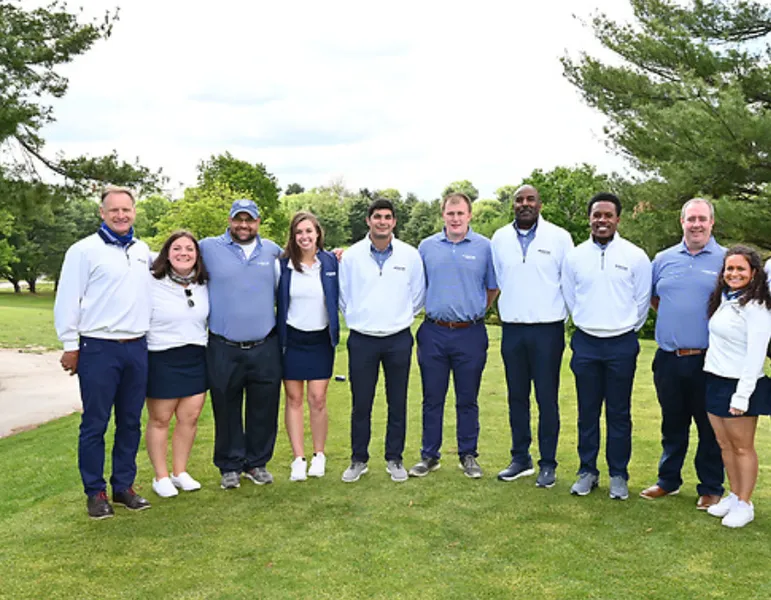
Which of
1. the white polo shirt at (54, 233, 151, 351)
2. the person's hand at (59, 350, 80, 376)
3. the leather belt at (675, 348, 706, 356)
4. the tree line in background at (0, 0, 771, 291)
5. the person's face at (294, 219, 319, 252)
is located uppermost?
the tree line in background at (0, 0, 771, 291)

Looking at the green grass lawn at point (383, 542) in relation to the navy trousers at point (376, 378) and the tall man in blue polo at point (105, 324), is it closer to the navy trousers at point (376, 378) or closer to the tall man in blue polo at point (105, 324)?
the navy trousers at point (376, 378)

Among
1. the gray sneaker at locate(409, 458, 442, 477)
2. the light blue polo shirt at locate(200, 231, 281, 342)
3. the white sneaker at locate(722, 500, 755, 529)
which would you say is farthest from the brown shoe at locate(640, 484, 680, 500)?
the light blue polo shirt at locate(200, 231, 281, 342)

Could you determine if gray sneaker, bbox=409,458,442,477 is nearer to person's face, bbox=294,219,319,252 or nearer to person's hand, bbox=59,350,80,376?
person's face, bbox=294,219,319,252

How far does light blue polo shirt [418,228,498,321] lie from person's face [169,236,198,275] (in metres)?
1.83

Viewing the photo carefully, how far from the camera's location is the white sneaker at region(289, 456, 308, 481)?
6.18 metres

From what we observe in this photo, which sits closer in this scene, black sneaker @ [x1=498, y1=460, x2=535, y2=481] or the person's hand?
the person's hand

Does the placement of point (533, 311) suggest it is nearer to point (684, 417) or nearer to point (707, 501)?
point (684, 417)

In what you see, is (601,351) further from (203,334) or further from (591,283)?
(203,334)

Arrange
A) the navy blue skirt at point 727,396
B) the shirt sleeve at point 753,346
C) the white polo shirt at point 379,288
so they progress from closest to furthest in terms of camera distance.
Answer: the shirt sleeve at point 753,346
the navy blue skirt at point 727,396
the white polo shirt at point 379,288

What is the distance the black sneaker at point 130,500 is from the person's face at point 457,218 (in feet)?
10.0

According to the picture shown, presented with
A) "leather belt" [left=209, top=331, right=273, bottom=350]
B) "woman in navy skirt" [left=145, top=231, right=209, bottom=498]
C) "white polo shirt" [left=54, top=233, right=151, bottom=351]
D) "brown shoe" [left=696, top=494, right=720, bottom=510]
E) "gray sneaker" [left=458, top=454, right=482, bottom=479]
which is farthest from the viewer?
"gray sneaker" [left=458, top=454, right=482, bottom=479]

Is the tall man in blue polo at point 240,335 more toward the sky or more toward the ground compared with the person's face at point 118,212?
more toward the ground

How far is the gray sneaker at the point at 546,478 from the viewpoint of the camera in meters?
5.94

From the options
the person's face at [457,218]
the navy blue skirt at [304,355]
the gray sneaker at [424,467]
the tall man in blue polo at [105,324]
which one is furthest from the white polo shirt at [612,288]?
the tall man in blue polo at [105,324]
